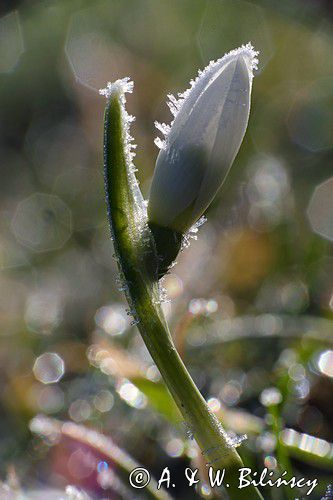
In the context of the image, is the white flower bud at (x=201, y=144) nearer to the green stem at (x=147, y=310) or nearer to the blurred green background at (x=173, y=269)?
the green stem at (x=147, y=310)

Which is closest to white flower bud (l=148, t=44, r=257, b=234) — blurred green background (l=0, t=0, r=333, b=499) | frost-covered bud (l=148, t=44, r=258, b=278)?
frost-covered bud (l=148, t=44, r=258, b=278)

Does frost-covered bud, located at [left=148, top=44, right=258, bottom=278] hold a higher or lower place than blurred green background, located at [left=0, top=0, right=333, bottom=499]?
higher

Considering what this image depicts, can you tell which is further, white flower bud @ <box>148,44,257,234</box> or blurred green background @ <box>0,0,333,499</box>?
blurred green background @ <box>0,0,333,499</box>

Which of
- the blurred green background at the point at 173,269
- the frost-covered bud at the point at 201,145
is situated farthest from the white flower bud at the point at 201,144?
the blurred green background at the point at 173,269

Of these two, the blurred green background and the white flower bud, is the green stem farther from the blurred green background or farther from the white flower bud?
the blurred green background

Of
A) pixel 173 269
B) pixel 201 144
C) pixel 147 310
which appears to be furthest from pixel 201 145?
pixel 173 269

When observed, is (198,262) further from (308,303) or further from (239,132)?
(239,132)
